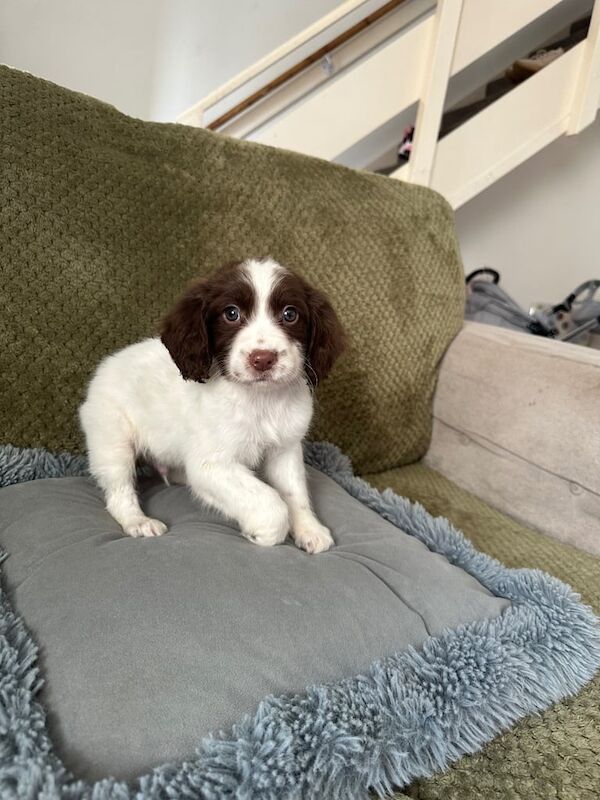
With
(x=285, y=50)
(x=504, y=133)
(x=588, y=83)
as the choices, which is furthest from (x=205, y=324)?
(x=588, y=83)

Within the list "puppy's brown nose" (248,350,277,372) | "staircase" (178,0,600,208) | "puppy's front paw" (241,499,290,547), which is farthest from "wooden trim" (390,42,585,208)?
"puppy's front paw" (241,499,290,547)

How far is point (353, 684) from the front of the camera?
852 mm

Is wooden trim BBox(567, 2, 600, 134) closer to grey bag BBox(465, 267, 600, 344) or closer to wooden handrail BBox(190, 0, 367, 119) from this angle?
grey bag BBox(465, 267, 600, 344)

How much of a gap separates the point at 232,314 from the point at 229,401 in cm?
20

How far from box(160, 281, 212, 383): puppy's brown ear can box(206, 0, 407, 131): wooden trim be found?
2.32m

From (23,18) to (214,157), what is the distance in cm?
200

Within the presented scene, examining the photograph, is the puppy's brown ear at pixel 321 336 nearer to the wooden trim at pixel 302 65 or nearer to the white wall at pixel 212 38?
the wooden trim at pixel 302 65

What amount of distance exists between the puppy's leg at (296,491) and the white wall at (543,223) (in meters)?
2.66

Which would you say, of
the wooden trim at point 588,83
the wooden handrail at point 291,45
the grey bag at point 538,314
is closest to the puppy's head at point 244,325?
the wooden handrail at point 291,45

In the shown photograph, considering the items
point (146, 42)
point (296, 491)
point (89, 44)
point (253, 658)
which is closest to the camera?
point (253, 658)

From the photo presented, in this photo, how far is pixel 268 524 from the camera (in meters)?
1.18

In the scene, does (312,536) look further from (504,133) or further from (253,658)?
(504,133)

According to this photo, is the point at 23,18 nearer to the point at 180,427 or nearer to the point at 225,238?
the point at 225,238

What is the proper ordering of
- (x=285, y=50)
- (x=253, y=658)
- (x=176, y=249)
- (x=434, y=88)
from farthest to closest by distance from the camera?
(x=434, y=88)
(x=285, y=50)
(x=176, y=249)
(x=253, y=658)
